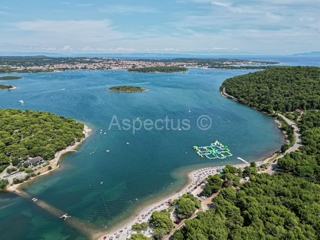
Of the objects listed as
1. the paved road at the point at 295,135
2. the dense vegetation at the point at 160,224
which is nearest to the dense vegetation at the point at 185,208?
the dense vegetation at the point at 160,224

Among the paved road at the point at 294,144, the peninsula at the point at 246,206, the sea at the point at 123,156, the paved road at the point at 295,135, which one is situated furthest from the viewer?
the paved road at the point at 295,135

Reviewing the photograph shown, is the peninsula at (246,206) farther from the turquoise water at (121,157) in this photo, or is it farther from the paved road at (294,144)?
the turquoise water at (121,157)

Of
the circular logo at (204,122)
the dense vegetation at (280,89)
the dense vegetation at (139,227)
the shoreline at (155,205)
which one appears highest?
the dense vegetation at (280,89)

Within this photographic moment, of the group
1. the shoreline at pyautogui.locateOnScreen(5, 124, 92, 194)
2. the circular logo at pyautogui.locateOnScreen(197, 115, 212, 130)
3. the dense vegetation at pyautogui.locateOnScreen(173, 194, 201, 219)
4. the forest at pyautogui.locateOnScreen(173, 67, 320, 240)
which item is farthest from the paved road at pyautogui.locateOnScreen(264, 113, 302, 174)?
the shoreline at pyautogui.locateOnScreen(5, 124, 92, 194)

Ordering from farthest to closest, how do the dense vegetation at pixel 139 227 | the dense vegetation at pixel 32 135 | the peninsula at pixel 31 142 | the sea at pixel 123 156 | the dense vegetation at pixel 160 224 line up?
1. the dense vegetation at pixel 32 135
2. the peninsula at pixel 31 142
3. the sea at pixel 123 156
4. the dense vegetation at pixel 139 227
5. the dense vegetation at pixel 160 224

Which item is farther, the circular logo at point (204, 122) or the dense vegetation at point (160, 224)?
the circular logo at point (204, 122)

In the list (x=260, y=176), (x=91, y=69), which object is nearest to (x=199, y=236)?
(x=260, y=176)

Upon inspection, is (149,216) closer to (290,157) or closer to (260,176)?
(260,176)
